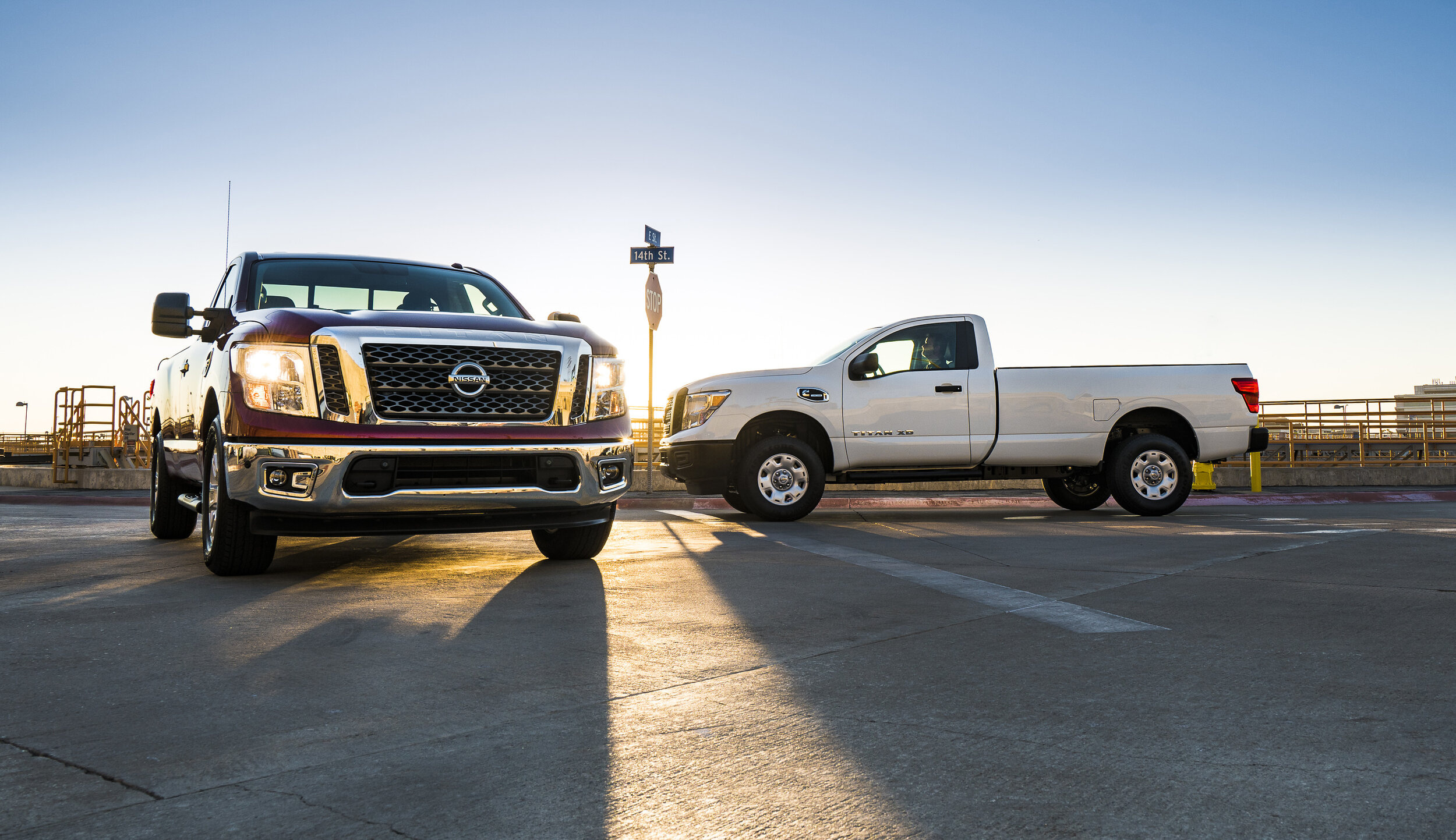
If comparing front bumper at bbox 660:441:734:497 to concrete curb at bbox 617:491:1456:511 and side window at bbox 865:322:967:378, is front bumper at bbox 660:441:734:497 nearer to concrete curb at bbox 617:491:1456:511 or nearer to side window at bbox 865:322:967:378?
side window at bbox 865:322:967:378

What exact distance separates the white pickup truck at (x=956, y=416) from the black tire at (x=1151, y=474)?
0.01 metres

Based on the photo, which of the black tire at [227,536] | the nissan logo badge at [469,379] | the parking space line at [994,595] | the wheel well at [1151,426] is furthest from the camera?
the wheel well at [1151,426]

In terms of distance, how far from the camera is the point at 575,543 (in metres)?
7.11

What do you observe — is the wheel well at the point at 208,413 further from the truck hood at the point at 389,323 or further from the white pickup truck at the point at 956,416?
the white pickup truck at the point at 956,416

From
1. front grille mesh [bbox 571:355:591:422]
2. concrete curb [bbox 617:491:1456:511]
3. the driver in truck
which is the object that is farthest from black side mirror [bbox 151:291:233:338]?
concrete curb [bbox 617:491:1456:511]

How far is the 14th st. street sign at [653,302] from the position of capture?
48.8 ft

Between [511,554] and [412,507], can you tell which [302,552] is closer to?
[511,554]

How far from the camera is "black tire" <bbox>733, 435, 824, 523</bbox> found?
1037 cm

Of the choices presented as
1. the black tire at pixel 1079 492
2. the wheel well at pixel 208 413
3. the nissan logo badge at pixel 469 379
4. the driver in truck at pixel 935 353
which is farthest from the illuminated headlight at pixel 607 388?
the black tire at pixel 1079 492

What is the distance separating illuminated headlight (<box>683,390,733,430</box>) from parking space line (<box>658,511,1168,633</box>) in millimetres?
2705

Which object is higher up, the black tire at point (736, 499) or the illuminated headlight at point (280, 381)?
the illuminated headlight at point (280, 381)

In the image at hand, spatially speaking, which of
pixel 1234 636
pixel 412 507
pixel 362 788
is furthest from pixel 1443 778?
pixel 412 507

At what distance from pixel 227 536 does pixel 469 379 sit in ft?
5.48

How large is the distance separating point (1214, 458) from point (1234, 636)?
7.38 meters
